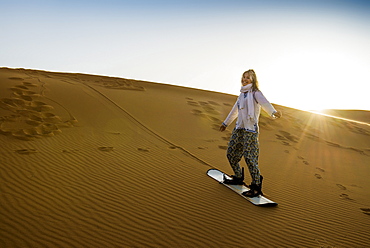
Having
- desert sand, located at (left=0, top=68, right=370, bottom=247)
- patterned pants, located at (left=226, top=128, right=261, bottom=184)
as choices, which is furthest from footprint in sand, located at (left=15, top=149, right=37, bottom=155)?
patterned pants, located at (left=226, top=128, right=261, bottom=184)

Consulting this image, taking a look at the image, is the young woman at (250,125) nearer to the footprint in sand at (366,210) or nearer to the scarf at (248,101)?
the scarf at (248,101)

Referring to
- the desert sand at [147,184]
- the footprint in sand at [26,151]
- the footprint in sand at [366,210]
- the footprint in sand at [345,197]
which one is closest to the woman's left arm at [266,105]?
the desert sand at [147,184]

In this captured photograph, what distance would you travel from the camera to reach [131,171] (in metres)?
5.53

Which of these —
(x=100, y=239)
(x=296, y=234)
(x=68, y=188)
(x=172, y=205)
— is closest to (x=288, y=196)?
(x=296, y=234)

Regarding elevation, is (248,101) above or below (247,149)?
above

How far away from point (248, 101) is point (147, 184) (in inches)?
98.7

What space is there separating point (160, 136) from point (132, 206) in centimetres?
487

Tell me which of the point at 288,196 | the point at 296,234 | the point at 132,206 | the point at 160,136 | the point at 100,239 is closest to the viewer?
the point at 100,239

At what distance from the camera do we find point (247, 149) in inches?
176

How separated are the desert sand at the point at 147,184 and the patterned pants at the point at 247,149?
0.61 meters

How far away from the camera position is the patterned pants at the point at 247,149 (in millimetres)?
4445

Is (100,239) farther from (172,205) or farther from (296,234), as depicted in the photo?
(296,234)

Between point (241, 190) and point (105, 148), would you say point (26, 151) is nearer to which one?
point (105, 148)

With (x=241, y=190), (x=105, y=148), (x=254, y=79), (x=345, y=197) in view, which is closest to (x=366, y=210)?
(x=345, y=197)
